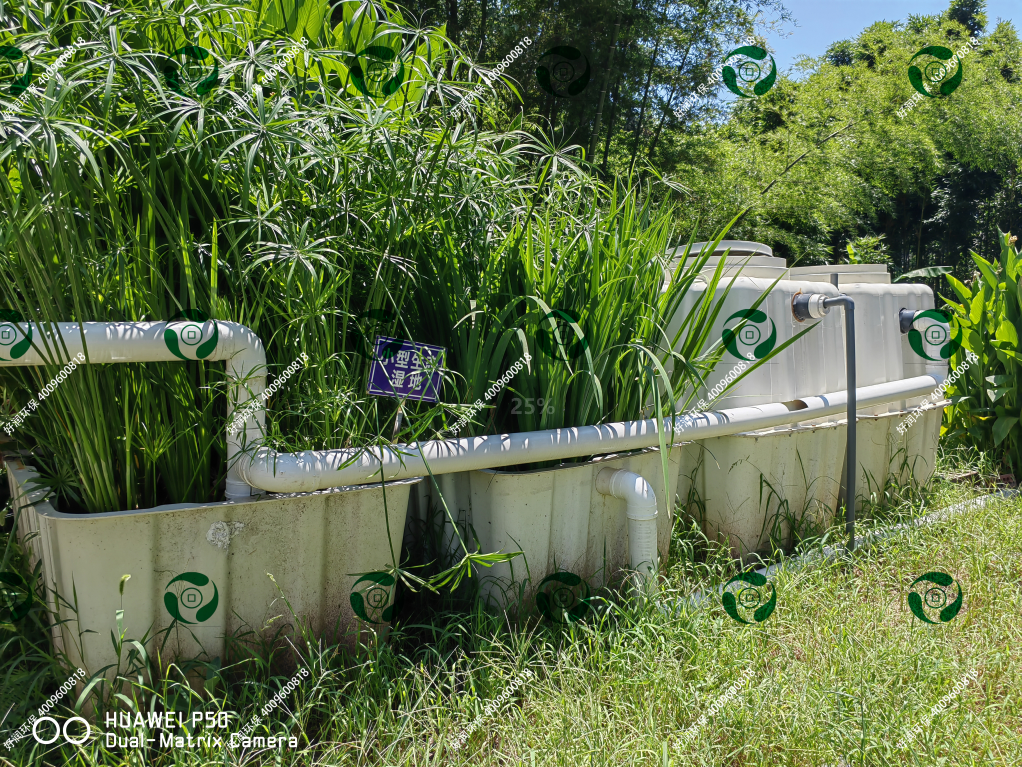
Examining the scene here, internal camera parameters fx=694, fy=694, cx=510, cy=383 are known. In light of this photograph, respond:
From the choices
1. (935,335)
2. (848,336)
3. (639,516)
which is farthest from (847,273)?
(639,516)

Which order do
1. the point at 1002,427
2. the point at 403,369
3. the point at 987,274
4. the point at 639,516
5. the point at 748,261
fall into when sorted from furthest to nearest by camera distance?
the point at 987,274 < the point at 1002,427 < the point at 748,261 < the point at 639,516 < the point at 403,369

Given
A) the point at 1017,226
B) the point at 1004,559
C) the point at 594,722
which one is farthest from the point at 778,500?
the point at 1017,226

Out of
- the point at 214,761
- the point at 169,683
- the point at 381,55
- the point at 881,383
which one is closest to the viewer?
the point at 214,761

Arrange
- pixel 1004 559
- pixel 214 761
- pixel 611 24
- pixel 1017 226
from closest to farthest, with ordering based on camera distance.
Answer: pixel 214 761 < pixel 1004 559 < pixel 611 24 < pixel 1017 226

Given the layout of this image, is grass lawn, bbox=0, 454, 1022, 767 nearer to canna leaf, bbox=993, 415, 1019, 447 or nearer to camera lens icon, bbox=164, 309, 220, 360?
camera lens icon, bbox=164, 309, 220, 360

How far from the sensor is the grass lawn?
121cm

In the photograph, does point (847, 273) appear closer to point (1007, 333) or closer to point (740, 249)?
point (740, 249)

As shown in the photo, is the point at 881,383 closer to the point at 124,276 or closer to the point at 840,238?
the point at 124,276

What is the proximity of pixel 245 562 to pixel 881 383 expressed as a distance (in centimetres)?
227

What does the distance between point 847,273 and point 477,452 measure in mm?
1918

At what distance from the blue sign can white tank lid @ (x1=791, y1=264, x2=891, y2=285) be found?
1747 mm

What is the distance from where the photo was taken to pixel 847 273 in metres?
2.67

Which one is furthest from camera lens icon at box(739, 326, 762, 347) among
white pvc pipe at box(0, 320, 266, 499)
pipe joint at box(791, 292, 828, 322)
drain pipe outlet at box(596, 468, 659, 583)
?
white pvc pipe at box(0, 320, 266, 499)

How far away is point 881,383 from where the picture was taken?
256 centimetres
